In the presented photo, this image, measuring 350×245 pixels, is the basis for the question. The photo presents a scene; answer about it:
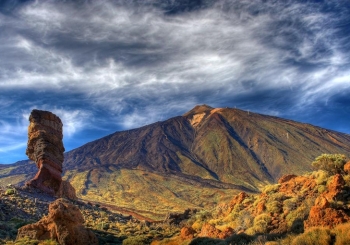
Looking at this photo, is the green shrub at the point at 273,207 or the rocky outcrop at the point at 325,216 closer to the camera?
the rocky outcrop at the point at 325,216

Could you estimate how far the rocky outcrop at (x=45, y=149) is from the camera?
109 ft

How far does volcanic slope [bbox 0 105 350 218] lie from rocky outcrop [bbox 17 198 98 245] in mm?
41367

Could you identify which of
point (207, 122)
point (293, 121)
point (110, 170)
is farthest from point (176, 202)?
point (293, 121)

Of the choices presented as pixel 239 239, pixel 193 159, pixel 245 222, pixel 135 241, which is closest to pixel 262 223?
pixel 245 222

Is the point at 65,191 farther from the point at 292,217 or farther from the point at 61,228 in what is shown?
the point at 292,217

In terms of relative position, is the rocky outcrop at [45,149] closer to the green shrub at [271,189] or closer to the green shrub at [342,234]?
the green shrub at [271,189]

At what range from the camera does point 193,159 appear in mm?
147125

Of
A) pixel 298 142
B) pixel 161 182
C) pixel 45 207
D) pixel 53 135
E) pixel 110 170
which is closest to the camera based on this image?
pixel 45 207

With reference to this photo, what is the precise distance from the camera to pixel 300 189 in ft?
68.2

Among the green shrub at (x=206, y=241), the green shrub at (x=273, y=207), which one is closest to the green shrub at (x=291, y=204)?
the green shrub at (x=273, y=207)

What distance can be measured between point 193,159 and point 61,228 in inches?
5245

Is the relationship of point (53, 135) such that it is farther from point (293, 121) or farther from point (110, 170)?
point (293, 121)

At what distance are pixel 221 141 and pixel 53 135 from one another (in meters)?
128

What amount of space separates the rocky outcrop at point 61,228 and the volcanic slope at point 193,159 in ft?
136
